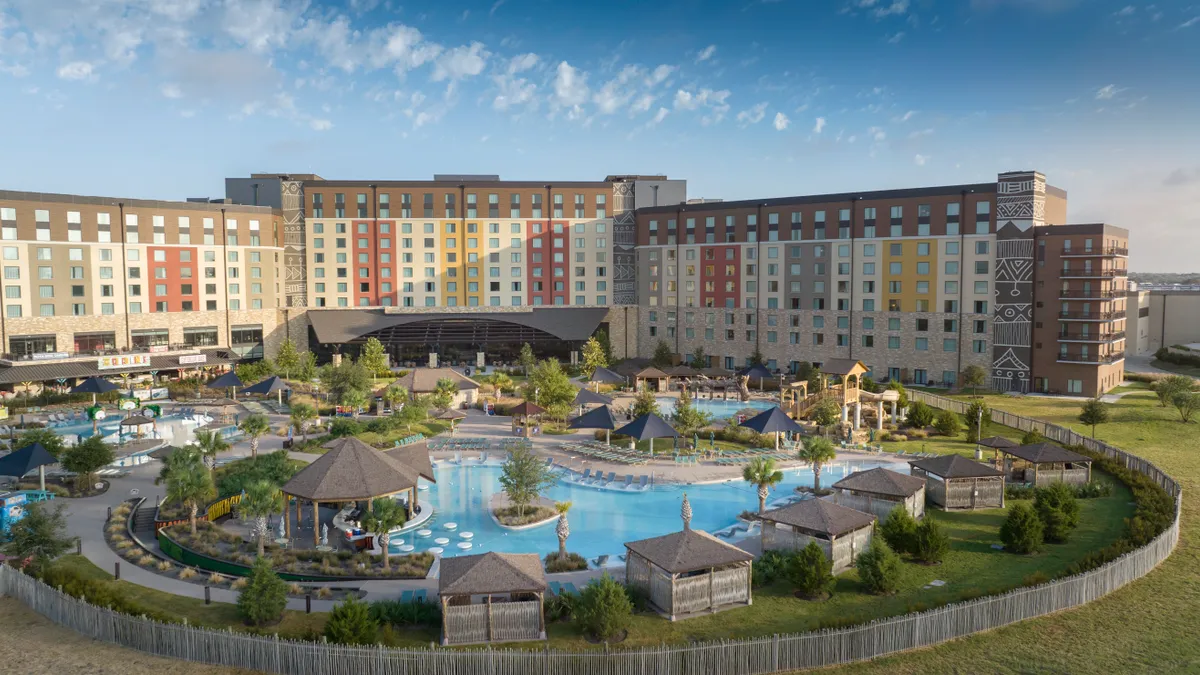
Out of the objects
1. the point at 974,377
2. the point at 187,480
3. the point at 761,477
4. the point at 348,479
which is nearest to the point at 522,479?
the point at 348,479

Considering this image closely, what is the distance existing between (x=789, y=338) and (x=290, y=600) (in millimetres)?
59507

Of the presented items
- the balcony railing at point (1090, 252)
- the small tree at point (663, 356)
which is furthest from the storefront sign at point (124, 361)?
the balcony railing at point (1090, 252)

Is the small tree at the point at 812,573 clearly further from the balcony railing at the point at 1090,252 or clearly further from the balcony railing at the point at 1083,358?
the balcony railing at the point at 1090,252

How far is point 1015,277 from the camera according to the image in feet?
207

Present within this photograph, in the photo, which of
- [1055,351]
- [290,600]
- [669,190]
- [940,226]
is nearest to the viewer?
[290,600]

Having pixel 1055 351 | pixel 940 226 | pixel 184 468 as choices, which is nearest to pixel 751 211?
pixel 940 226

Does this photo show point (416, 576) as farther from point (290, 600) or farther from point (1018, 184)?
point (1018, 184)

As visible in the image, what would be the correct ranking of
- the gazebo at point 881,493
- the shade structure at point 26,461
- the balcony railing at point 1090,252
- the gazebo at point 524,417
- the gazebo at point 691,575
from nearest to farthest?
1. the gazebo at point 691,575
2. the gazebo at point 881,493
3. the shade structure at point 26,461
4. the gazebo at point 524,417
5. the balcony railing at point 1090,252

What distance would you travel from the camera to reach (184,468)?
30.7 metres

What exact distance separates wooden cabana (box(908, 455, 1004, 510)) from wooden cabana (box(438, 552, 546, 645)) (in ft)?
64.4

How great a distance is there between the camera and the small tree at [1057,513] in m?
28.4

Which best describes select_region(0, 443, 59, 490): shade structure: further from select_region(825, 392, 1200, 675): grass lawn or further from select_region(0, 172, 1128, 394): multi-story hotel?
select_region(825, 392, 1200, 675): grass lawn

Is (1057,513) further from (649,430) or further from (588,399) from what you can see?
(588,399)

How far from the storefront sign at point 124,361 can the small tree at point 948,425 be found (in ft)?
203
